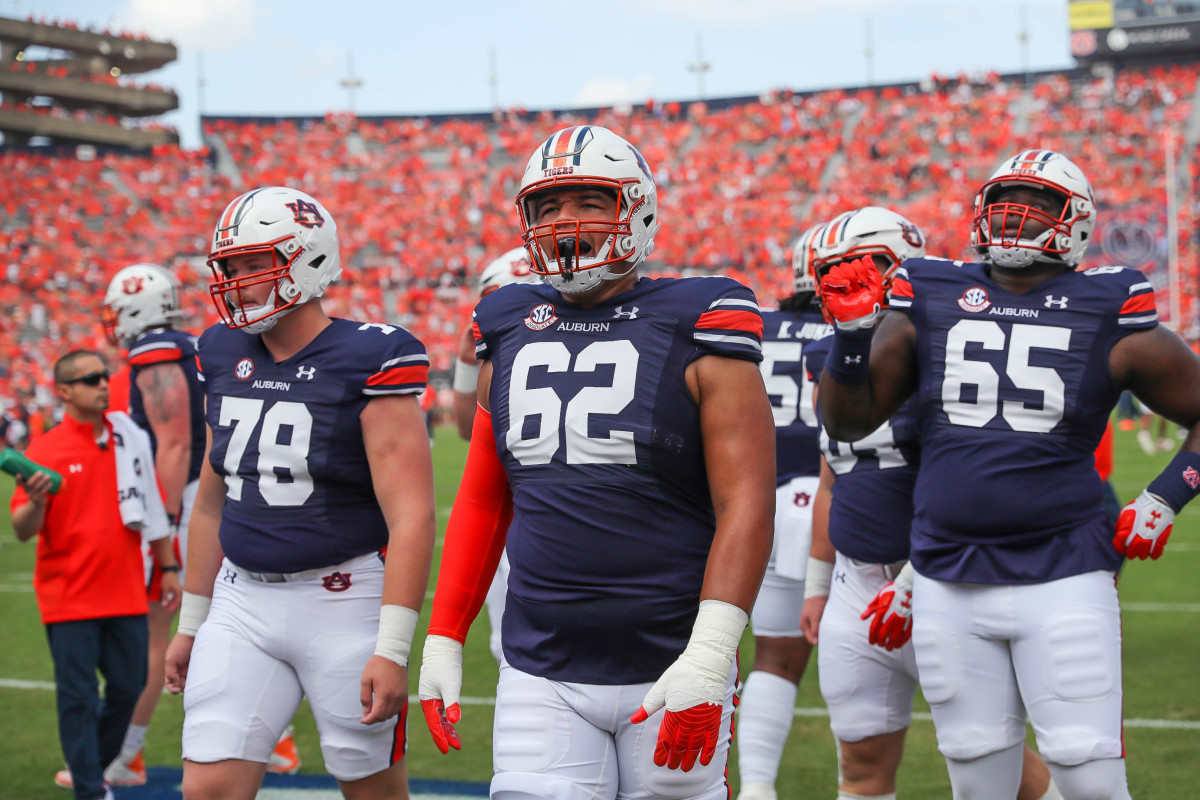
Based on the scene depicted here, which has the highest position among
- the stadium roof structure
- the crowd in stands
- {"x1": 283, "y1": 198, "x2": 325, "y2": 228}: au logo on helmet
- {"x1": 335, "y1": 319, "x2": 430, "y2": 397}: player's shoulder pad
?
the stadium roof structure

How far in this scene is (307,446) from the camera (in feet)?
10.8

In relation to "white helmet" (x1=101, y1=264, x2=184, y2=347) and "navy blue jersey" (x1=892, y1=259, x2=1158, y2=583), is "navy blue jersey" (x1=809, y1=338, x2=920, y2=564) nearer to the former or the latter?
"navy blue jersey" (x1=892, y1=259, x2=1158, y2=583)

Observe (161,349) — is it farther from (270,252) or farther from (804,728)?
(804,728)

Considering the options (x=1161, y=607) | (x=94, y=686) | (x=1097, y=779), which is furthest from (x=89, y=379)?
(x=1161, y=607)

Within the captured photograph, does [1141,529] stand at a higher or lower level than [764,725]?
higher

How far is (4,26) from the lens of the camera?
38750mm

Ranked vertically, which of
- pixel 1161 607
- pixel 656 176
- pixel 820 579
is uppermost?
pixel 656 176

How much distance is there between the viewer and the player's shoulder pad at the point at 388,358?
131 inches

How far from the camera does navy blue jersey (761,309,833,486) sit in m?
4.84

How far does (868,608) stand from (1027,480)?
2.36ft

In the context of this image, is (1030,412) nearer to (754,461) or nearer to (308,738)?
(754,461)

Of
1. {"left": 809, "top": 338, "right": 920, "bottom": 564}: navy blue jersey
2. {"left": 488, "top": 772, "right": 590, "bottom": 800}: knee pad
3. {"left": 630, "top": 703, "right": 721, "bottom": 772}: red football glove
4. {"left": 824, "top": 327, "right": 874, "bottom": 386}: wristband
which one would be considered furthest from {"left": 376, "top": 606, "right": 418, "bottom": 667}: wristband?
{"left": 809, "top": 338, "right": 920, "bottom": 564}: navy blue jersey

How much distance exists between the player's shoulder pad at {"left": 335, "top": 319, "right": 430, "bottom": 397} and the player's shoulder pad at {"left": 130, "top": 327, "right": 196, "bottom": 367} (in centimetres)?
203

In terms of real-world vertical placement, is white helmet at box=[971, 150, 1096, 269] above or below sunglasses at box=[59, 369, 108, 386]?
above
